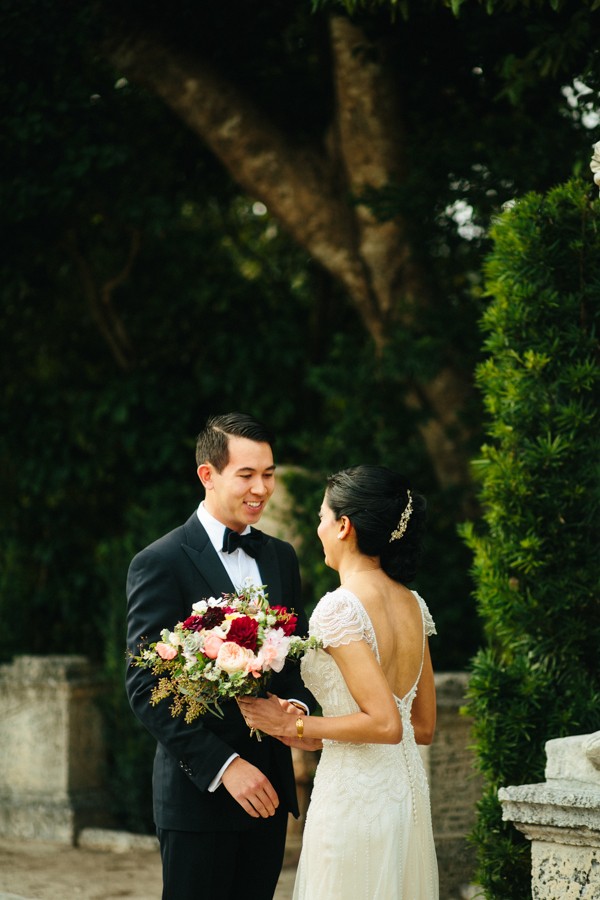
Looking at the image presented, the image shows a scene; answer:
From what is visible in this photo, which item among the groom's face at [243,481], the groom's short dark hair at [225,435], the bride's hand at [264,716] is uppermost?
the groom's short dark hair at [225,435]

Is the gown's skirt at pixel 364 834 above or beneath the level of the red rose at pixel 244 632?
beneath

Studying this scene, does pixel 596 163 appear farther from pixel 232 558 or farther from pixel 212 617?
pixel 212 617

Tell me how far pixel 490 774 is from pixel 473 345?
3159mm

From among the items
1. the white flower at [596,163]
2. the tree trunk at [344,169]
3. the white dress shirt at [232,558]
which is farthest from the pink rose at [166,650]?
the tree trunk at [344,169]

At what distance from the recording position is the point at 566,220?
4.72m

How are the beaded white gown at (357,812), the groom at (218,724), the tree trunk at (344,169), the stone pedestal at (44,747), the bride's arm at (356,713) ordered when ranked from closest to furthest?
the bride's arm at (356,713)
the beaded white gown at (357,812)
the groom at (218,724)
the tree trunk at (344,169)
the stone pedestal at (44,747)

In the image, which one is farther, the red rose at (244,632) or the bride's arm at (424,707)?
the bride's arm at (424,707)

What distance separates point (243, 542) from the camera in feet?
12.5

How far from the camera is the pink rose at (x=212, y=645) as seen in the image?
3.14m

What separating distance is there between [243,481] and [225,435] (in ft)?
0.53

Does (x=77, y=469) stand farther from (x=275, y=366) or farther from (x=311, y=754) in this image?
(x=311, y=754)

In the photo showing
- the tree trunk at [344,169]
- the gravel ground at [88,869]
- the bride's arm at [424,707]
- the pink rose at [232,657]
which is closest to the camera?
the pink rose at [232,657]

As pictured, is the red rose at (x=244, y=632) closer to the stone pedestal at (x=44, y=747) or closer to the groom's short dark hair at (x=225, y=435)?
the groom's short dark hair at (x=225, y=435)

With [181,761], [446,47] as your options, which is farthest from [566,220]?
[446,47]
